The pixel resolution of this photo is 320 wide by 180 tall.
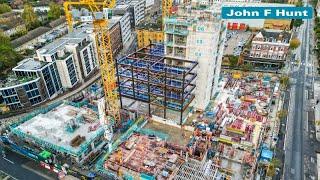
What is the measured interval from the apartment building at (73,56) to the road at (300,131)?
309 feet

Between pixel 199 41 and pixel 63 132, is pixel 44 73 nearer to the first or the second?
pixel 63 132

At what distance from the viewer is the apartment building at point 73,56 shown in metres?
115

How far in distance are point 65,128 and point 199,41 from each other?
56054 mm

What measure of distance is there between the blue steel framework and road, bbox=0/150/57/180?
1471 inches

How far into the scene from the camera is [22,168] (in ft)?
275

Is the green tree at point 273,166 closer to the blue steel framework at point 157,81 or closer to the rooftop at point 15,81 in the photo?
the blue steel framework at point 157,81

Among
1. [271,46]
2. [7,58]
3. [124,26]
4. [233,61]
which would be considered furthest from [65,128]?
[271,46]

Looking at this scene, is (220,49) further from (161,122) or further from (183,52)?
(161,122)

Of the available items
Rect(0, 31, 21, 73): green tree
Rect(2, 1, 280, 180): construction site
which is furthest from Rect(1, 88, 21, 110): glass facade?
Rect(0, 31, 21, 73): green tree

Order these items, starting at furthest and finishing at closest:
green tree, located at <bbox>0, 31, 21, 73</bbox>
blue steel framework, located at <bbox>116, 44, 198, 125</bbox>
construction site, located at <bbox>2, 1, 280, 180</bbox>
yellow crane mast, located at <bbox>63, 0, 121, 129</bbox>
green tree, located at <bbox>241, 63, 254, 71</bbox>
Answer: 1. green tree, located at <bbox>241, 63, 254, 71</bbox>
2. green tree, located at <bbox>0, 31, 21, 73</bbox>
3. blue steel framework, located at <bbox>116, 44, 198, 125</bbox>
4. yellow crane mast, located at <bbox>63, 0, 121, 129</bbox>
5. construction site, located at <bbox>2, 1, 280, 180</bbox>

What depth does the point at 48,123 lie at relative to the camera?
95.1 meters

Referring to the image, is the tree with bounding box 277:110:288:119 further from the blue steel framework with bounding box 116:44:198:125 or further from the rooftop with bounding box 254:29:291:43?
the rooftop with bounding box 254:29:291:43

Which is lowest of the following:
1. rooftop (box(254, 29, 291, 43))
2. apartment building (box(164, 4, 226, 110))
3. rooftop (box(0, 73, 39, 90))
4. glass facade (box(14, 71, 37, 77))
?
rooftop (box(0, 73, 39, 90))

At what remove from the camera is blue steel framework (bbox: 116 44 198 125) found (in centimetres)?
9000
